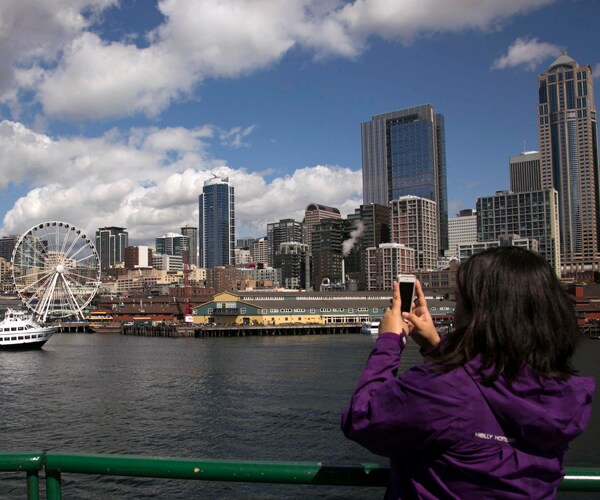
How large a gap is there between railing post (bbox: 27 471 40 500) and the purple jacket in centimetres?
149

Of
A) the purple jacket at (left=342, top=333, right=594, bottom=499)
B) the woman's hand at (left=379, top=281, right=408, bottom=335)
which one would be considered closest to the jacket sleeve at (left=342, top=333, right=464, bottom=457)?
the purple jacket at (left=342, top=333, right=594, bottom=499)

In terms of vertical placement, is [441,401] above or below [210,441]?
above

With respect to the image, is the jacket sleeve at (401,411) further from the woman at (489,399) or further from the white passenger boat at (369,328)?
the white passenger boat at (369,328)

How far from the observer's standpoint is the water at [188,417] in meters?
17.4

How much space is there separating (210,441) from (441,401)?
21.4 m

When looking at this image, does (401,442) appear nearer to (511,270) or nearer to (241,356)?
(511,270)

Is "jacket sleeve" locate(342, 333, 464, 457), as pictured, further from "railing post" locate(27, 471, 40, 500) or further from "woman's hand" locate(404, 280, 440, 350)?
"railing post" locate(27, 471, 40, 500)

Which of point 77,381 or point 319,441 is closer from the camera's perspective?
point 319,441

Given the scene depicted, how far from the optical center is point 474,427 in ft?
7.07

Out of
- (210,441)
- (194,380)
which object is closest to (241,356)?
(194,380)

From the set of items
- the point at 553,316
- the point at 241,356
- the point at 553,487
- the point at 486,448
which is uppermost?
the point at 553,316

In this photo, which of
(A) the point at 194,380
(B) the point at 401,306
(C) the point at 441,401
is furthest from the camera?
(A) the point at 194,380

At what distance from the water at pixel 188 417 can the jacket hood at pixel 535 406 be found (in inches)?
371

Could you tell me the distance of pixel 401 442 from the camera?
2232 millimetres
